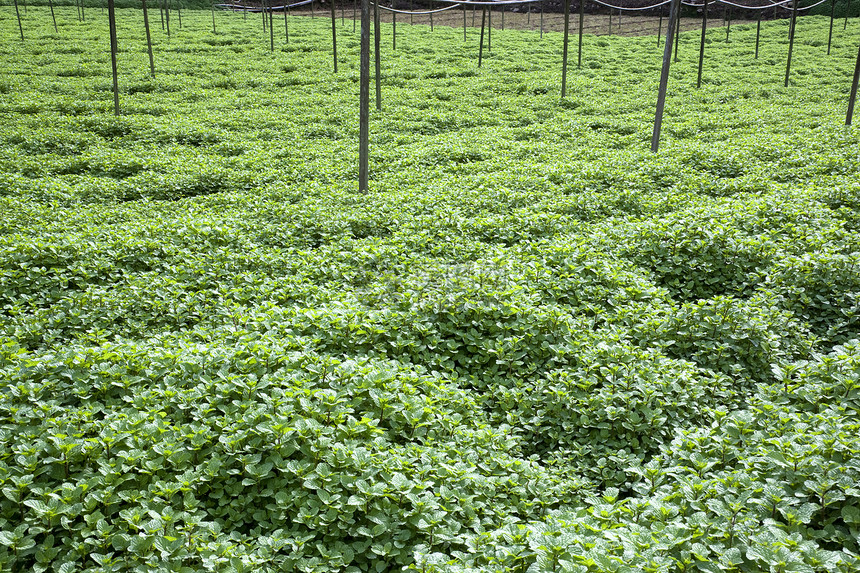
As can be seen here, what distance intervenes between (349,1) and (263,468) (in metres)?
58.6

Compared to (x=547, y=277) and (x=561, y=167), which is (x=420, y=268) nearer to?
(x=547, y=277)

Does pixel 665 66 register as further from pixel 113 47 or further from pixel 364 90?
pixel 113 47

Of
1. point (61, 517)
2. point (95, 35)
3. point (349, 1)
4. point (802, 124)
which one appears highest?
point (349, 1)

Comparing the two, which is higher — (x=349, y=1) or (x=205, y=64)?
(x=349, y=1)

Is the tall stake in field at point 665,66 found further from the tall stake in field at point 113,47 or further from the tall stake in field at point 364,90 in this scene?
the tall stake in field at point 113,47

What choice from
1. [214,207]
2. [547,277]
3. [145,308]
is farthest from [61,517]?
[214,207]

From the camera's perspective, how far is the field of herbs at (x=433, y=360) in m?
3.07

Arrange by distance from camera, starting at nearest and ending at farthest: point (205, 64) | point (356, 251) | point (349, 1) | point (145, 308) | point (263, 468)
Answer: point (263, 468) → point (145, 308) → point (356, 251) → point (205, 64) → point (349, 1)

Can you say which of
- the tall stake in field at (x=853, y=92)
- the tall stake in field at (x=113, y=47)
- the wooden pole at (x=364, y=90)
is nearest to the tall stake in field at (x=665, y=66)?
the tall stake in field at (x=853, y=92)

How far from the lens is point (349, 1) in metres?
53.3

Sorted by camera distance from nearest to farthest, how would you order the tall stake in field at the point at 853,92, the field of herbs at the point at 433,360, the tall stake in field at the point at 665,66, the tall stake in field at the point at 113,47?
the field of herbs at the point at 433,360
the tall stake in field at the point at 665,66
the tall stake in field at the point at 853,92
the tall stake in field at the point at 113,47

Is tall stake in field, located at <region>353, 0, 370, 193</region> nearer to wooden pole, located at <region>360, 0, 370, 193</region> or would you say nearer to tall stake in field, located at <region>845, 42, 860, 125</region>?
wooden pole, located at <region>360, 0, 370, 193</region>

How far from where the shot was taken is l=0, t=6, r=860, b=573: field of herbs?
10.1 feet

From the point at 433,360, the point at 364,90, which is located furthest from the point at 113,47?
the point at 433,360
